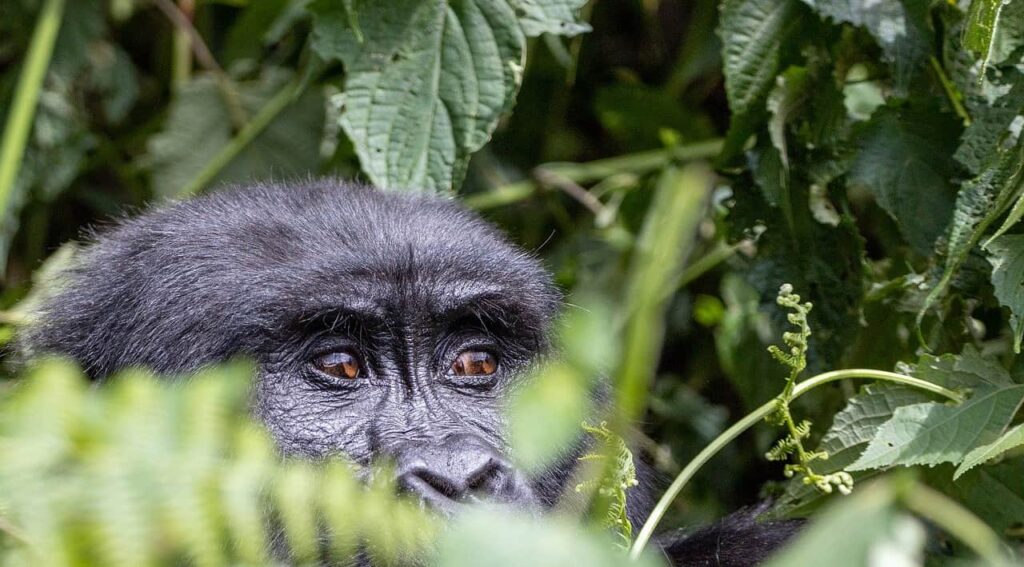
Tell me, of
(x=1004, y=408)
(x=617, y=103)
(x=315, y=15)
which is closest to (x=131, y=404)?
(x=1004, y=408)

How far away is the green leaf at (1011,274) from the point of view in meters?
2.28

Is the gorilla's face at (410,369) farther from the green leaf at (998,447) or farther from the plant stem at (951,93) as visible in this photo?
the plant stem at (951,93)

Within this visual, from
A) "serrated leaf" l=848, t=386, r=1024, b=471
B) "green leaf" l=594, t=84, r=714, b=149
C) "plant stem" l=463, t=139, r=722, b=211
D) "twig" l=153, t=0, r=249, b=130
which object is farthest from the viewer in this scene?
"green leaf" l=594, t=84, r=714, b=149

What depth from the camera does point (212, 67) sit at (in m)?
4.59

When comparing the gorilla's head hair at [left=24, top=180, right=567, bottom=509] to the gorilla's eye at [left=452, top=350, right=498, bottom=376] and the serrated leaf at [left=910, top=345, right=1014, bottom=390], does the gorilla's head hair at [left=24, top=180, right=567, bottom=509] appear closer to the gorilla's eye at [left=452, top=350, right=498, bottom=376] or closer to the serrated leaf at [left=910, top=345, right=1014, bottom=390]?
the gorilla's eye at [left=452, top=350, right=498, bottom=376]

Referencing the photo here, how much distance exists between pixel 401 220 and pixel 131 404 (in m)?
1.56

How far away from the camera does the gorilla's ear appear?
104 inches

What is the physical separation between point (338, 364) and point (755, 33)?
3.94ft

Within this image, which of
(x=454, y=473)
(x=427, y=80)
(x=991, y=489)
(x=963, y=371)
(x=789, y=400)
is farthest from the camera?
(x=427, y=80)

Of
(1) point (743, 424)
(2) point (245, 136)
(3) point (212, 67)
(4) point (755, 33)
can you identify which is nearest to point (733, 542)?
(1) point (743, 424)

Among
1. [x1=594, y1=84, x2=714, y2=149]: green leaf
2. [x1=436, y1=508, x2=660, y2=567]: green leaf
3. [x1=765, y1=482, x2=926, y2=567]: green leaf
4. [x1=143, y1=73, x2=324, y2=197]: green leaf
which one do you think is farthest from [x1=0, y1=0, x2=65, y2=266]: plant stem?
[x1=765, y1=482, x2=926, y2=567]: green leaf

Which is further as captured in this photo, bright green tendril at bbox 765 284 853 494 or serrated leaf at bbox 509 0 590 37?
serrated leaf at bbox 509 0 590 37

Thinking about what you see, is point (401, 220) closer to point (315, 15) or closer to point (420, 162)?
point (420, 162)

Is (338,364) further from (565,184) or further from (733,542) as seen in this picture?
(565,184)
